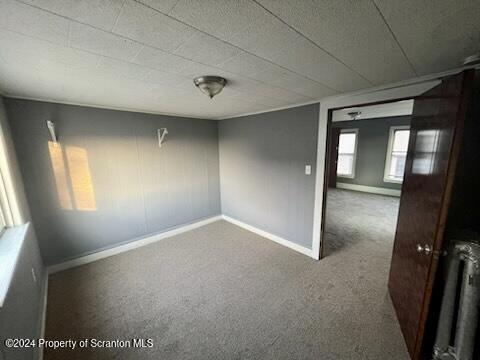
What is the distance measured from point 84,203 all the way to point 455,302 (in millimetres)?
3706

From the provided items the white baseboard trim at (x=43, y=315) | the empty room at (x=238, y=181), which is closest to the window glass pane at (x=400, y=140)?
the empty room at (x=238, y=181)

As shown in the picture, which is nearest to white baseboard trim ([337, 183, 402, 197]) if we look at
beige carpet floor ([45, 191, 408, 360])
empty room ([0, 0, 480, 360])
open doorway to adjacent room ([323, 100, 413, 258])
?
open doorway to adjacent room ([323, 100, 413, 258])

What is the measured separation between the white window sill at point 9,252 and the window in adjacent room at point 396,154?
283 inches

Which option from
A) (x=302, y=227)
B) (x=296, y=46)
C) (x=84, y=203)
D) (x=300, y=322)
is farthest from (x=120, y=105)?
(x=300, y=322)

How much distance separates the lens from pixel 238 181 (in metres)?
3.57

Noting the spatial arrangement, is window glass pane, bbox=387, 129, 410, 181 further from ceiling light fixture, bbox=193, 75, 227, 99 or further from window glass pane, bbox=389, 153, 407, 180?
ceiling light fixture, bbox=193, 75, 227, 99

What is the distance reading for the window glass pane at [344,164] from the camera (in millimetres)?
6339

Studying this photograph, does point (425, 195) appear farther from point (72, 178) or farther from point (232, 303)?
point (72, 178)

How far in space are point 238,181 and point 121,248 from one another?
2145 mm

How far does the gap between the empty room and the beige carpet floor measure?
0.06 ft

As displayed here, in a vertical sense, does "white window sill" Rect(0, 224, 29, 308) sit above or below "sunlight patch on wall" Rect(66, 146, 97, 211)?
below

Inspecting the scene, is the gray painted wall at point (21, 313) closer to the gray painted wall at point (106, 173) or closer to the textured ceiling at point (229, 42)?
the gray painted wall at point (106, 173)

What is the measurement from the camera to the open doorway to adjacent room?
3.03 meters

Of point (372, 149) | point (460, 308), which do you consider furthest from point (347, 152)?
point (460, 308)
